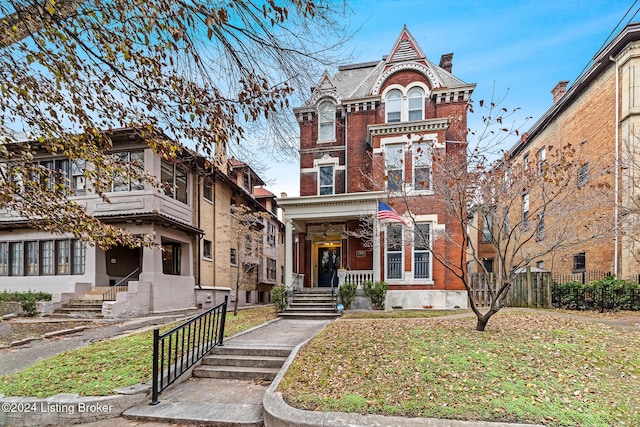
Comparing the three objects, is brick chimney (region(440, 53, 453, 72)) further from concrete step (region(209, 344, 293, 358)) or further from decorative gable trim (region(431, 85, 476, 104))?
concrete step (region(209, 344, 293, 358))

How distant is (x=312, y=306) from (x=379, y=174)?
603 cm

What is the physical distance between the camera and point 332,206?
14.7m

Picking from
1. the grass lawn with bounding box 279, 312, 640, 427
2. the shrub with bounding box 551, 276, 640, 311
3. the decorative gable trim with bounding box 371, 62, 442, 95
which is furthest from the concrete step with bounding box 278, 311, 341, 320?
the decorative gable trim with bounding box 371, 62, 442, 95

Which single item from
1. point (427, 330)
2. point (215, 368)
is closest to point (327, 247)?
point (427, 330)

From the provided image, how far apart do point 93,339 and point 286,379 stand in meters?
6.83

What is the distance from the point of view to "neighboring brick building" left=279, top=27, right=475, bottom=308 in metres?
14.4

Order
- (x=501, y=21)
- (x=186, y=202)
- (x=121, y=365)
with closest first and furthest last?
(x=121, y=365)
(x=501, y=21)
(x=186, y=202)

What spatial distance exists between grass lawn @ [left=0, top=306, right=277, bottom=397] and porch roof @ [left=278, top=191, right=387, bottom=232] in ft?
27.5

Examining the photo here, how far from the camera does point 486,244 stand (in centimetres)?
2727

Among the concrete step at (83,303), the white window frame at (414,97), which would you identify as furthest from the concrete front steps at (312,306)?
the white window frame at (414,97)

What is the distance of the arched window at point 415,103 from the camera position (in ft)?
52.0

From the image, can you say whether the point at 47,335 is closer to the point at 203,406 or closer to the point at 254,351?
the point at 254,351

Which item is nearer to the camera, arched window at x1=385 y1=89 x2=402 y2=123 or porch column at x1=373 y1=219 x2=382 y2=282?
porch column at x1=373 y1=219 x2=382 y2=282

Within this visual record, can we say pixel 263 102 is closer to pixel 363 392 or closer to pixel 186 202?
pixel 363 392
